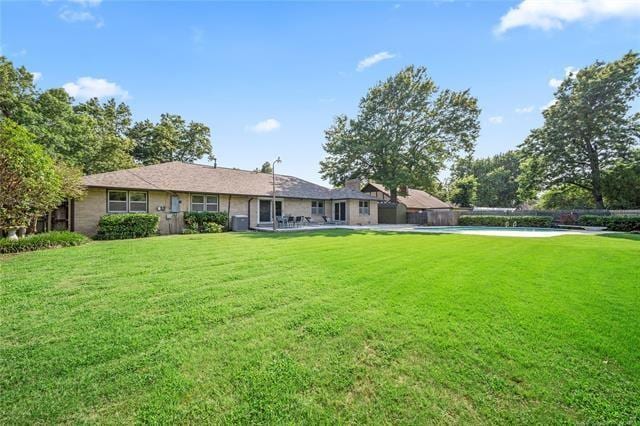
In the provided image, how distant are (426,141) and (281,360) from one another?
31269mm

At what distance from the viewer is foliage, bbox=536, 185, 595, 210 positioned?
34.2 meters

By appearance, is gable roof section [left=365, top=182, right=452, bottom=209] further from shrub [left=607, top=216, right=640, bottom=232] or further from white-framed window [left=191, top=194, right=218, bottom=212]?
white-framed window [left=191, top=194, right=218, bottom=212]

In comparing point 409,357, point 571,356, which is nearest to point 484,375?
point 409,357

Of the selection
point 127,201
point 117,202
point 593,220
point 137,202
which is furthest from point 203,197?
point 593,220

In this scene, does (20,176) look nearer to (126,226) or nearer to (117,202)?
(126,226)

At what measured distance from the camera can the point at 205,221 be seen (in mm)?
17156

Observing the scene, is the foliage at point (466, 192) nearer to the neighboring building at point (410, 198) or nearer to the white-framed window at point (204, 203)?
the neighboring building at point (410, 198)

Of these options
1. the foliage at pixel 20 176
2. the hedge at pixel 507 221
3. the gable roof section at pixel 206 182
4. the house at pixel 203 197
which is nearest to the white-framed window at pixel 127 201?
Answer: the house at pixel 203 197

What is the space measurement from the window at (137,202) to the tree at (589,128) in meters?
38.9

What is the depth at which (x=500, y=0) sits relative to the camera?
9367 millimetres

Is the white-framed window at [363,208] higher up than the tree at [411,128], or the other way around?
the tree at [411,128]

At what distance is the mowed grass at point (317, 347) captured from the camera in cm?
234

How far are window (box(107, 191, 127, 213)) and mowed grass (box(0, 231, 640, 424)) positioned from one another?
33.6 feet

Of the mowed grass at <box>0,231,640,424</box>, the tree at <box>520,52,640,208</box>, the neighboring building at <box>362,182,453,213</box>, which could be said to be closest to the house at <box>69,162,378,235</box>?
the neighboring building at <box>362,182,453,213</box>
